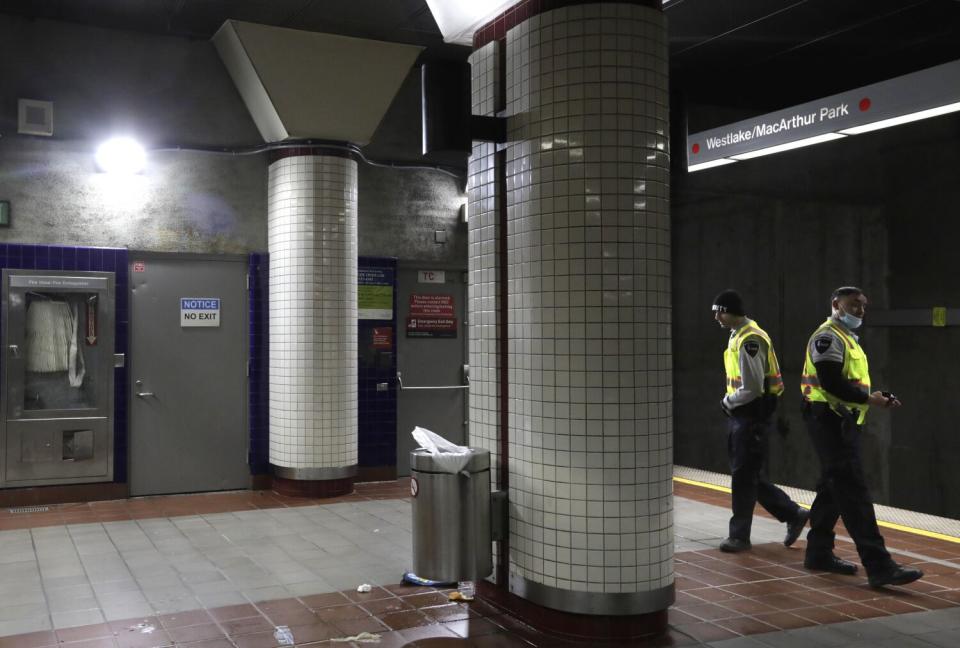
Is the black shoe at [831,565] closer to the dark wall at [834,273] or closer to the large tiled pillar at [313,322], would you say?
the dark wall at [834,273]

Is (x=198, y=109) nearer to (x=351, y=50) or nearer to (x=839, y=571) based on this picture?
(x=351, y=50)

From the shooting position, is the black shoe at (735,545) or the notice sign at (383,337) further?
the notice sign at (383,337)

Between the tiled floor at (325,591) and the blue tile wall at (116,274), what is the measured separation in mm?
804

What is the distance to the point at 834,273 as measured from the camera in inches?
370

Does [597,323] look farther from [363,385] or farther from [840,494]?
[363,385]

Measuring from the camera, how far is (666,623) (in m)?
4.27

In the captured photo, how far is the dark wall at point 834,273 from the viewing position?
847cm

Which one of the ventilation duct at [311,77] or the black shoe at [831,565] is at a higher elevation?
the ventilation duct at [311,77]

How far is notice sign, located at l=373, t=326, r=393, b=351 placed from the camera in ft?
28.6

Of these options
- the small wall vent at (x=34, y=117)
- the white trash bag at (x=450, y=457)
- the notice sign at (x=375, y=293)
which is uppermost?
the small wall vent at (x=34, y=117)

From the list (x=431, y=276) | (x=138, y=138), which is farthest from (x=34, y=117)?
(x=431, y=276)

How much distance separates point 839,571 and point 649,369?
89.5 inches

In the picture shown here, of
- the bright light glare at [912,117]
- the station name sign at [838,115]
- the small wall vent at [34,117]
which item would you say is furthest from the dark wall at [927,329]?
the small wall vent at [34,117]

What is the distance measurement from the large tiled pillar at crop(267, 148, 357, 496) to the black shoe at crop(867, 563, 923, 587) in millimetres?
4705
